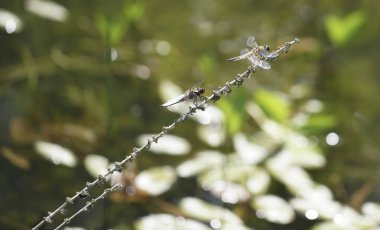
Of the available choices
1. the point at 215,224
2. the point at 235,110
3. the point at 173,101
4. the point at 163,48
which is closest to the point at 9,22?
the point at 163,48

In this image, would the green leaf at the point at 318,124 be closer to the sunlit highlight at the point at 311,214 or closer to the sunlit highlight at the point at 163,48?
the sunlit highlight at the point at 311,214

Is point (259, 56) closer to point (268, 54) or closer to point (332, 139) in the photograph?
point (268, 54)

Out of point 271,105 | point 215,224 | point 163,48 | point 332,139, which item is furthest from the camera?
point 163,48

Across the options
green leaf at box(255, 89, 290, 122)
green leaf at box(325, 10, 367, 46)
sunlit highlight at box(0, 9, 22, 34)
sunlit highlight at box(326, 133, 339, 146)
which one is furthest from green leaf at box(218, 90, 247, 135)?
sunlit highlight at box(0, 9, 22, 34)

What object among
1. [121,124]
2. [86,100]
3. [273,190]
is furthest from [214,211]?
[86,100]

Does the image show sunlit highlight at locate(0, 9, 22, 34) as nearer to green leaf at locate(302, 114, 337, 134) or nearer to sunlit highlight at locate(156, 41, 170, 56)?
sunlit highlight at locate(156, 41, 170, 56)

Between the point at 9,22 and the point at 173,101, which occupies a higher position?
the point at 9,22

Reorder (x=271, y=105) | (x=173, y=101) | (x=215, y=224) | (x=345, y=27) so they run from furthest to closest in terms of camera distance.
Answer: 1. (x=345, y=27)
2. (x=271, y=105)
3. (x=215, y=224)
4. (x=173, y=101)

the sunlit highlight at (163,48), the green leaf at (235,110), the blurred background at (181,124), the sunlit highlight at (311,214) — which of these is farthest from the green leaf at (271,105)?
the sunlit highlight at (163,48)
